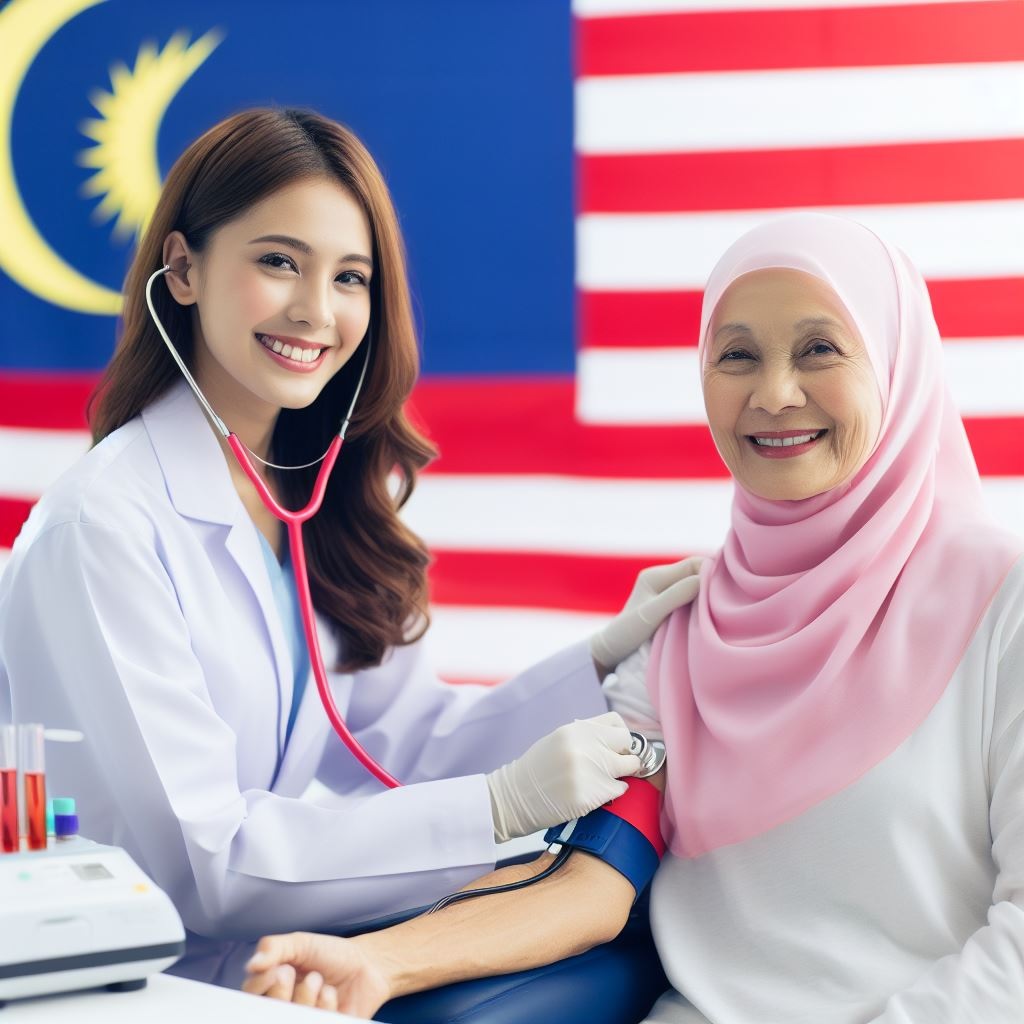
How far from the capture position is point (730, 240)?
238 centimetres

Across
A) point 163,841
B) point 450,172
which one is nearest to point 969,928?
point 163,841

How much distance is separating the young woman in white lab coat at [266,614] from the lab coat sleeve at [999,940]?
0.42 meters

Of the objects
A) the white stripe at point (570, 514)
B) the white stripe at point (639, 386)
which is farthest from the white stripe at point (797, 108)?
the white stripe at point (570, 514)

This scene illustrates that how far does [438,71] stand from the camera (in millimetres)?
2504

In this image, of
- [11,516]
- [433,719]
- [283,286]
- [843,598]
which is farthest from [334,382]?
[11,516]

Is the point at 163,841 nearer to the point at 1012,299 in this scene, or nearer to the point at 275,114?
the point at 275,114

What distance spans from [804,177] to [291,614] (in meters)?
1.23

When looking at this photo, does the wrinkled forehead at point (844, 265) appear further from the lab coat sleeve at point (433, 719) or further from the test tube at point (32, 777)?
the test tube at point (32, 777)

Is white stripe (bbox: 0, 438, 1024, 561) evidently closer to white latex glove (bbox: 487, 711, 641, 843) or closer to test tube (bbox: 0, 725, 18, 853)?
white latex glove (bbox: 487, 711, 641, 843)

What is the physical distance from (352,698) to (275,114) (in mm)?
853

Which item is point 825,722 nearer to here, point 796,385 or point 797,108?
point 796,385

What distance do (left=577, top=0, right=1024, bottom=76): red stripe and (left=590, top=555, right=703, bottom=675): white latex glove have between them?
1.07 meters

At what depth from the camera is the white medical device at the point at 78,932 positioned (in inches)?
40.5

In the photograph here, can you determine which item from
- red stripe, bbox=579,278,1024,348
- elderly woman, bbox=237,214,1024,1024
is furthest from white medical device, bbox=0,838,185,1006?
red stripe, bbox=579,278,1024,348
